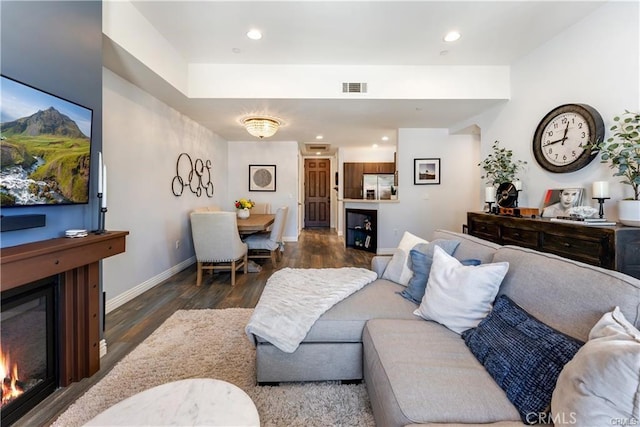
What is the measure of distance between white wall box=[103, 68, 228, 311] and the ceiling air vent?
7.85 ft

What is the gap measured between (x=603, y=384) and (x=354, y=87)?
3450 mm

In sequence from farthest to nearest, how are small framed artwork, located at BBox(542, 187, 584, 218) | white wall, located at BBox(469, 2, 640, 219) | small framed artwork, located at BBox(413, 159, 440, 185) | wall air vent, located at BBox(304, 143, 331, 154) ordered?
wall air vent, located at BBox(304, 143, 331, 154)
small framed artwork, located at BBox(413, 159, 440, 185)
small framed artwork, located at BBox(542, 187, 584, 218)
white wall, located at BBox(469, 2, 640, 219)

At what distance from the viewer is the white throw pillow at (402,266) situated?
207 cm

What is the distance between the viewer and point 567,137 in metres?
2.72

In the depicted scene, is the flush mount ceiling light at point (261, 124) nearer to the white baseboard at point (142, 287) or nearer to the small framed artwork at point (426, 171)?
the white baseboard at point (142, 287)

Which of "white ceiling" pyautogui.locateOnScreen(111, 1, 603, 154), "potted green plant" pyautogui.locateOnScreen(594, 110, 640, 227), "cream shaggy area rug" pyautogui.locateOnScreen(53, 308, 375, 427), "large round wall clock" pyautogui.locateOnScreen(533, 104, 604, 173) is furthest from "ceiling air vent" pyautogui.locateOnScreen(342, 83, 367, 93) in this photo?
"cream shaggy area rug" pyautogui.locateOnScreen(53, 308, 375, 427)

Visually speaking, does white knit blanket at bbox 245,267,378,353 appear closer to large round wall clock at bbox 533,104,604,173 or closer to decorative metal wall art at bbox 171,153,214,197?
large round wall clock at bbox 533,104,604,173

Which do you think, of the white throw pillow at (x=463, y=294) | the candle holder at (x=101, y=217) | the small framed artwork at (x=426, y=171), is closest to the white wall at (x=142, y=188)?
the candle holder at (x=101, y=217)

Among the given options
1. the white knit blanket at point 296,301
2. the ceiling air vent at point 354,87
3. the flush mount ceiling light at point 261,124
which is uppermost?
the ceiling air vent at point 354,87

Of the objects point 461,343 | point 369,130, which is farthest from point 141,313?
point 369,130

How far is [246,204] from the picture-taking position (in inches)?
186

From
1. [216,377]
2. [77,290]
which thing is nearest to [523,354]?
[216,377]

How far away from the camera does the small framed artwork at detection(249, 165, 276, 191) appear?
6281mm

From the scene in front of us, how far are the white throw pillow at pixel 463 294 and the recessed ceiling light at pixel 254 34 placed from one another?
8.90 ft
